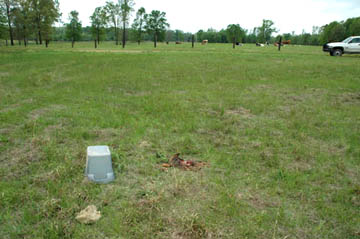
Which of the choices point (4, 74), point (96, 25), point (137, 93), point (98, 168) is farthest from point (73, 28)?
point (98, 168)

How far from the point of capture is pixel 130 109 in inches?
238

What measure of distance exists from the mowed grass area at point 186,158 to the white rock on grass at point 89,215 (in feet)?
0.18

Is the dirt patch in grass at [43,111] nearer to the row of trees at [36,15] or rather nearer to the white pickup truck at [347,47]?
the white pickup truck at [347,47]

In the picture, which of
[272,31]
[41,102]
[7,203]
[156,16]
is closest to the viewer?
[7,203]

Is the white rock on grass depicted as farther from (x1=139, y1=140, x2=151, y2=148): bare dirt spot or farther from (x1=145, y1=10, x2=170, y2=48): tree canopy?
(x1=145, y1=10, x2=170, y2=48): tree canopy

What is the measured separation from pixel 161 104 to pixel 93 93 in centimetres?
232

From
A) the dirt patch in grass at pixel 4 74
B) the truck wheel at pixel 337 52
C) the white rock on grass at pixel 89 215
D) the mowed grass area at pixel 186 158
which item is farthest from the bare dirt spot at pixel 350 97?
the truck wheel at pixel 337 52

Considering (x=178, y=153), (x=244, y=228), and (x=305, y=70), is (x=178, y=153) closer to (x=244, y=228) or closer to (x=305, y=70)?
(x=244, y=228)

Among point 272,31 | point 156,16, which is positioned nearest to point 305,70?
point 156,16

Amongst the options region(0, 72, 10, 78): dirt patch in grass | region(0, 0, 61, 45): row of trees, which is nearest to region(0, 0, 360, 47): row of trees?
region(0, 0, 61, 45): row of trees

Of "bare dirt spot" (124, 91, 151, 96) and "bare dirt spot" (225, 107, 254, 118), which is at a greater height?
"bare dirt spot" (124, 91, 151, 96)

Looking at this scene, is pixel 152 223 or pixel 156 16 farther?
pixel 156 16

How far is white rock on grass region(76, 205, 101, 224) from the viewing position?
7.75ft

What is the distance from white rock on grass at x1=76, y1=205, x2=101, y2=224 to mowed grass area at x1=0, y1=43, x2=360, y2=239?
53 millimetres
